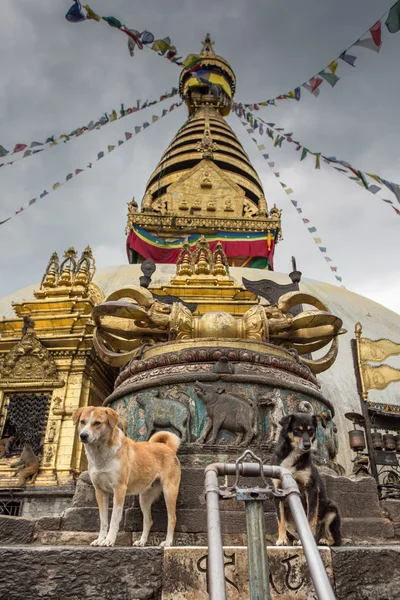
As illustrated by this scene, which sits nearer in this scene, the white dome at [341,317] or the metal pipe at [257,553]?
the metal pipe at [257,553]

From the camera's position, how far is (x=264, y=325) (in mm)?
5930

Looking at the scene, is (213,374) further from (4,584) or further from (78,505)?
(4,584)

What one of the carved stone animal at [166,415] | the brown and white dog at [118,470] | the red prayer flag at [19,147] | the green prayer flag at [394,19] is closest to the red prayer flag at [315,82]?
the green prayer flag at [394,19]

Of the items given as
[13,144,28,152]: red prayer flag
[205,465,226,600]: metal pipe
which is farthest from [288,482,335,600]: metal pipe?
[13,144,28,152]: red prayer flag

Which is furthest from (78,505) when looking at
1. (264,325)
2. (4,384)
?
(4,384)

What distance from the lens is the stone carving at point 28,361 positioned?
34.8 ft

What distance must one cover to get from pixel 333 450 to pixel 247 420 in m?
1.25

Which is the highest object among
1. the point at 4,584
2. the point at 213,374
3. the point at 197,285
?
the point at 197,285

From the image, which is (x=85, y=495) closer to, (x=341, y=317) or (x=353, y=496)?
(x=353, y=496)

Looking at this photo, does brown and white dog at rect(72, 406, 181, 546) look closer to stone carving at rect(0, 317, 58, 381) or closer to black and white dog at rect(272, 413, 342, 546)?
black and white dog at rect(272, 413, 342, 546)

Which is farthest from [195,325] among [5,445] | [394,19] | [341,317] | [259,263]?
[259,263]

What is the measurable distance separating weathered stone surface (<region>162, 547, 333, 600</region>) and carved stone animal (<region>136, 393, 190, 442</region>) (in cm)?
191

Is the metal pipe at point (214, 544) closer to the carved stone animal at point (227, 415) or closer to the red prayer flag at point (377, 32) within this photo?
the carved stone animal at point (227, 415)

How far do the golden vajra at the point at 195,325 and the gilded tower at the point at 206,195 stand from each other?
14471 mm
